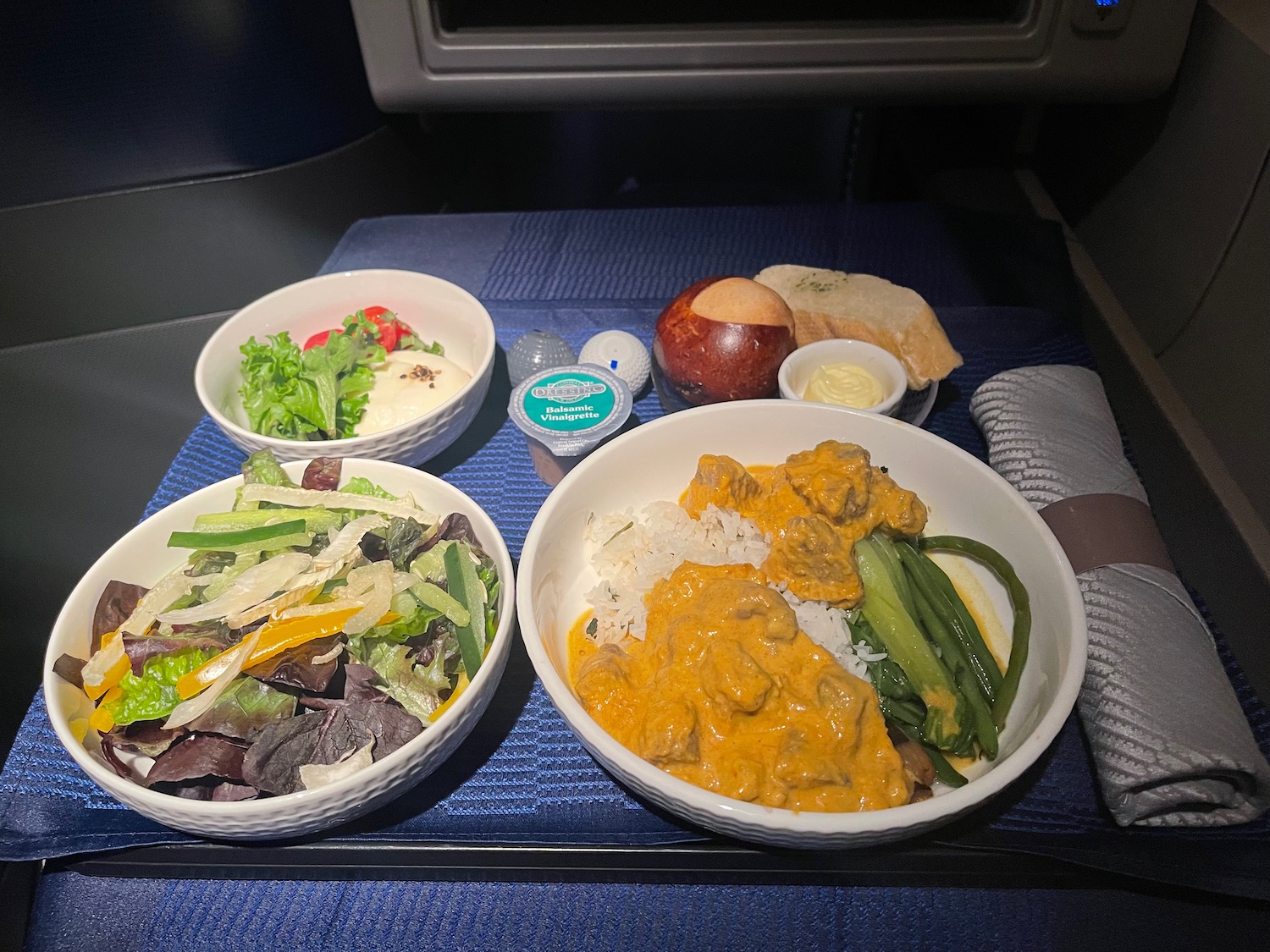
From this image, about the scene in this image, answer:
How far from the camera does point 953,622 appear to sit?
46.9 inches

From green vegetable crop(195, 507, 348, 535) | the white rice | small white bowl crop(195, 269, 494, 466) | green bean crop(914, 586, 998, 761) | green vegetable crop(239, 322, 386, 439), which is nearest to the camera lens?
green bean crop(914, 586, 998, 761)

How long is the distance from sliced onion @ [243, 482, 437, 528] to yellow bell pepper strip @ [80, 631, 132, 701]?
294 mm

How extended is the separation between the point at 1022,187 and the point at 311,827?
2462 mm

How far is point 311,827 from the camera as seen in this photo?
1.02 m

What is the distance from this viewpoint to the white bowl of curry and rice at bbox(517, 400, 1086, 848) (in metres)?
0.97

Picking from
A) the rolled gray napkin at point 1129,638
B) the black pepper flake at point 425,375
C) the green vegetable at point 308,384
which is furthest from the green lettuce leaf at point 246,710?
the rolled gray napkin at point 1129,638

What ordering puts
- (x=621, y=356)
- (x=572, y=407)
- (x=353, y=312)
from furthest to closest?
1. (x=353, y=312)
2. (x=621, y=356)
3. (x=572, y=407)

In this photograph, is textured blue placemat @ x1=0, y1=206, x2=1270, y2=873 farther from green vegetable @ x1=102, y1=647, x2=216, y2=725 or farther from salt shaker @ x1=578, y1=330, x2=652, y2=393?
green vegetable @ x1=102, y1=647, x2=216, y2=725

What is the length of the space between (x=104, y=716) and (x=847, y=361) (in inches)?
54.2

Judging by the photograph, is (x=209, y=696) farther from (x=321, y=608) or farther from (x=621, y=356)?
(x=621, y=356)

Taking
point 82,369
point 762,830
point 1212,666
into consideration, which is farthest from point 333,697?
point 82,369

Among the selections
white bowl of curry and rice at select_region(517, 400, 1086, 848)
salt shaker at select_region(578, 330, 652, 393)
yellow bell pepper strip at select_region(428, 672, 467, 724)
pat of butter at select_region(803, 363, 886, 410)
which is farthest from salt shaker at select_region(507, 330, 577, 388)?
yellow bell pepper strip at select_region(428, 672, 467, 724)

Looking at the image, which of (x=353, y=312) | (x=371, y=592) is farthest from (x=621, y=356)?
(x=371, y=592)

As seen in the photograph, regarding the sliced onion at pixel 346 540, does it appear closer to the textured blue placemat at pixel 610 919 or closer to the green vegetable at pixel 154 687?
the green vegetable at pixel 154 687
